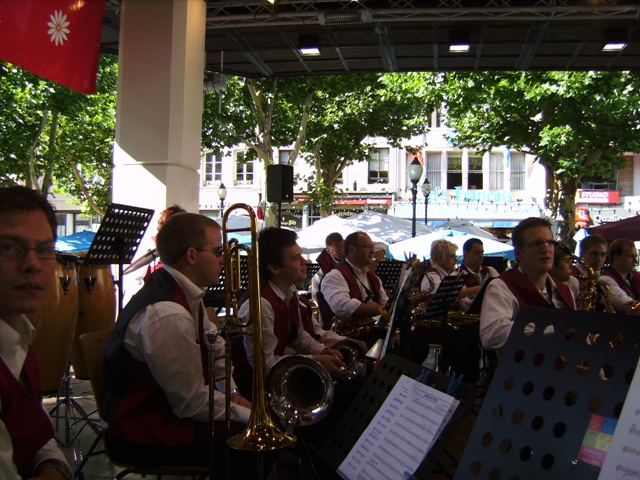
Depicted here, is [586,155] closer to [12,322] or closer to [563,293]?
[563,293]

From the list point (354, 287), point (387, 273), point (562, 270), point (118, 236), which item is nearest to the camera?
point (118, 236)

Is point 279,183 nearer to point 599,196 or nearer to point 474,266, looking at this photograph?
point 474,266

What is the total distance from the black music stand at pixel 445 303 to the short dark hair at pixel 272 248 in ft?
7.73

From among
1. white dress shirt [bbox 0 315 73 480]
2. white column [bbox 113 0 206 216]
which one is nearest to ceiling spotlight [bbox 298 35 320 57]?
white column [bbox 113 0 206 216]

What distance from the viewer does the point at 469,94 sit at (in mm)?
17656

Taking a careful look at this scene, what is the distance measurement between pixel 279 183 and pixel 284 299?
4859mm

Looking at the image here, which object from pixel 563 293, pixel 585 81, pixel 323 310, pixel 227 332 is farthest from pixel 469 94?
pixel 227 332

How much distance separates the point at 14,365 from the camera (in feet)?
5.57

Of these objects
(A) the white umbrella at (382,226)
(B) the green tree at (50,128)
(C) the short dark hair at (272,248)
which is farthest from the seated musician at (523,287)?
(B) the green tree at (50,128)

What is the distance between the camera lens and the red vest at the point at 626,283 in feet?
18.2

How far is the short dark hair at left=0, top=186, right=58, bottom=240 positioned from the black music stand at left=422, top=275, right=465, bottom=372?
428 cm

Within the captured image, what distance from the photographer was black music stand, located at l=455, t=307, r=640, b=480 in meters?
1.29

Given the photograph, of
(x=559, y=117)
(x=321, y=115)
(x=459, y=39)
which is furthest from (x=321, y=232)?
(x=321, y=115)

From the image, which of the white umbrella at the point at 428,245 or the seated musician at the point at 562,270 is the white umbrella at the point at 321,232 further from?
the seated musician at the point at 562,270
